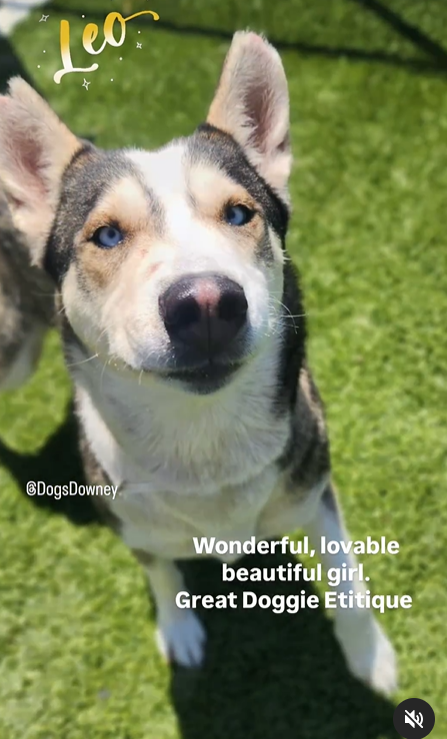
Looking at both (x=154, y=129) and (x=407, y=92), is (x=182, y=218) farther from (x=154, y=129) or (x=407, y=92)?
(x=407, y=92)

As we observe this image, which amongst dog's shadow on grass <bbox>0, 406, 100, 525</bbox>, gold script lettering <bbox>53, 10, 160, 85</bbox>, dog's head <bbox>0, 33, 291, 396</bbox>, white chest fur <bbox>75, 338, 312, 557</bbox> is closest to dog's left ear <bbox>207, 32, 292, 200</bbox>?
dog's head <bbox>0, 33, 291, 396</bbox>

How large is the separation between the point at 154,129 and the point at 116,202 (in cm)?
231

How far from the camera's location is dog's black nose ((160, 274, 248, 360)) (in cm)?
161

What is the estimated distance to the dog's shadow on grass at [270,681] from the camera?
2.83 m

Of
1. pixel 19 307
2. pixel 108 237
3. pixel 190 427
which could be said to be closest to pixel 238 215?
pixel 108 237

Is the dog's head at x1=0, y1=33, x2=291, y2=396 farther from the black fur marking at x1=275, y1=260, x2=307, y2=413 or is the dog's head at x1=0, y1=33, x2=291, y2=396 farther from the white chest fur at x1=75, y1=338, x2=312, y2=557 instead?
the white chest fur at x1=75, y1=338, x2=312, y2=557

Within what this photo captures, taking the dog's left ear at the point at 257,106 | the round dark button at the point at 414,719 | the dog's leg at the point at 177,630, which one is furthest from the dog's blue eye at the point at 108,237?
the round dark button at the point at 414,719

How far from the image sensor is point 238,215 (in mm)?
1955

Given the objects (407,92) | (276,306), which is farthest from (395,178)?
(276,306)

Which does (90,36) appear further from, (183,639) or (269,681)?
(269,681)

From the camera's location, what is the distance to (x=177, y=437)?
85.3 inches

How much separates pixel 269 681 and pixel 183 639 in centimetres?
37

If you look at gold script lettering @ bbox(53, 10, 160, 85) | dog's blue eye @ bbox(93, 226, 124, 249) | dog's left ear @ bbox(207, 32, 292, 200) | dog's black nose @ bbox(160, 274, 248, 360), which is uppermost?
gold script lettering @ bbox(53, 10, 160, 85)

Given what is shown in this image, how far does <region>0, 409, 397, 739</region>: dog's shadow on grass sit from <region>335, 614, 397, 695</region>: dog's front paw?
2.3 inches
